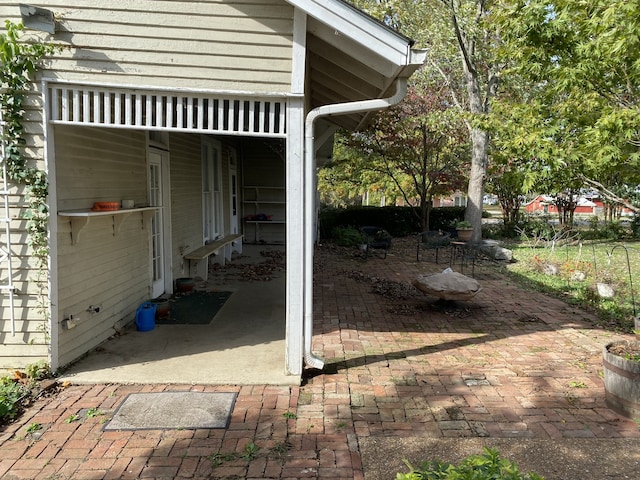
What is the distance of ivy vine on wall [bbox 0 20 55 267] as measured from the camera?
409 cm

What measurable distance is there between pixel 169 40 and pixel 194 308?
4.15m

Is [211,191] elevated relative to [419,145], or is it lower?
lower

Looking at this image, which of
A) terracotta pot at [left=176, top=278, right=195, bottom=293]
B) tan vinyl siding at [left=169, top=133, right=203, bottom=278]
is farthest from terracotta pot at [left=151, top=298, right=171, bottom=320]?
tan vinyl siding at [left=169, top=133, right=203, bottom=278]

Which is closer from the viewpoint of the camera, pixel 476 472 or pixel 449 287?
pixel 476 472

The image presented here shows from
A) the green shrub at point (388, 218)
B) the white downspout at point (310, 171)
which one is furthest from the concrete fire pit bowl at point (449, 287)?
the green shrub at point (388, 218)

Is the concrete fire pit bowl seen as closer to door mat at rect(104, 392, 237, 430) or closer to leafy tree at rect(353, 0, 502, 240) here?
door mat at rect(104, 392, 237, 430)

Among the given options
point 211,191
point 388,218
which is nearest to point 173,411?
point 211,191

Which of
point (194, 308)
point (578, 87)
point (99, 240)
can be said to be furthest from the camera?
point (194, 308)

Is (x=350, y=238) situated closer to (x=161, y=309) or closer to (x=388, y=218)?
(x=388, y=218)

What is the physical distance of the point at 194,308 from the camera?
7.13 m

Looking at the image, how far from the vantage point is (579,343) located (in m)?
5.81

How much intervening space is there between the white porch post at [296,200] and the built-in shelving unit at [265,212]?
10.2 metres

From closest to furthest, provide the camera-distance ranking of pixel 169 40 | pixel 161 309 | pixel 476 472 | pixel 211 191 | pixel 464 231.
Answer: pixel 476 472, pixel 169 40, pixel 161 309, pixel 211 191, pixel 464 231

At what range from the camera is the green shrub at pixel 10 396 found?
3.68 metres
